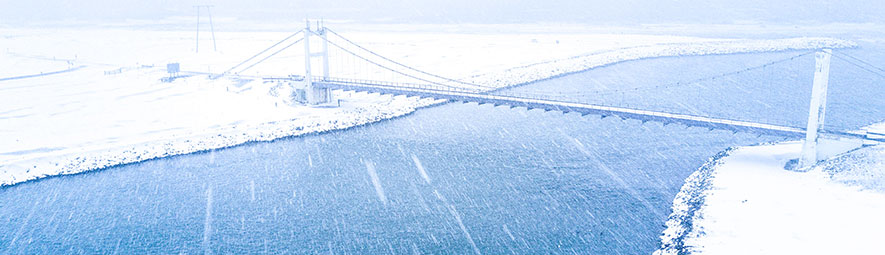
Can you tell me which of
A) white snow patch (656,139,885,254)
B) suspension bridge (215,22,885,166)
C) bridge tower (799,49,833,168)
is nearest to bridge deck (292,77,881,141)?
suspension bridge (215,22,885,166)

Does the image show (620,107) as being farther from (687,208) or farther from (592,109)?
(687,208)

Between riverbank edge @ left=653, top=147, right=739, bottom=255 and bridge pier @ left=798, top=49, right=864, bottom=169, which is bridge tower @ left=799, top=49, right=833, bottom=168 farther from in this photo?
riverbank edge @ left=653, top=147, right=739, bottom=255

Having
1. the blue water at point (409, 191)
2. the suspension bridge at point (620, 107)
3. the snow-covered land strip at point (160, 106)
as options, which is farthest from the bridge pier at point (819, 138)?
the snow-covered land strip at point (160, 106)

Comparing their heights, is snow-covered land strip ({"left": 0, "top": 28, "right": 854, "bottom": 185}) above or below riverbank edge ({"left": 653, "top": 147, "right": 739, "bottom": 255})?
above

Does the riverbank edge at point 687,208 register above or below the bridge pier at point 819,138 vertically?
below

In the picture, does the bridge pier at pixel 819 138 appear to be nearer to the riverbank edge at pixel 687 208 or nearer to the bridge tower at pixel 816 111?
the bridge tower at pixel 816 111

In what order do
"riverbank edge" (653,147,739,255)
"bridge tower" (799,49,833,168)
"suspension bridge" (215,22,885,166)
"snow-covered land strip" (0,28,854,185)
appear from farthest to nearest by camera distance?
"snow-covered land strip" (0,28,854,185) → "suspension bridge" (215,22,885,166) → "bridge tower" (799,49,833,168) → "riverbank edge" (653,147,739,255)
